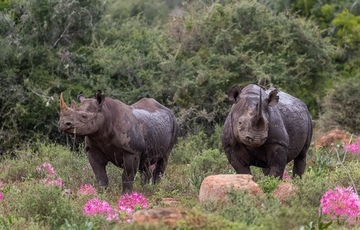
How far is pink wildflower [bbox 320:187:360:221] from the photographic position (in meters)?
7.88

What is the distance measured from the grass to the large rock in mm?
130

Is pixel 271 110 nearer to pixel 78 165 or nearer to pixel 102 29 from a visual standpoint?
pixel 78 165

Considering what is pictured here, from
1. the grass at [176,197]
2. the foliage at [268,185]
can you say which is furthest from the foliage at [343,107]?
the foliage at [268,185]

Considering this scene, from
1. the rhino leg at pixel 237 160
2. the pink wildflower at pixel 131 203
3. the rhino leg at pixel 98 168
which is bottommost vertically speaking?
the rhino leg at pixel 98 168

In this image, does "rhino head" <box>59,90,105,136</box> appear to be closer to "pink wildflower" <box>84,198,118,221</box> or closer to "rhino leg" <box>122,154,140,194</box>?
"rhino leg" <box>122,154,140,194</box>

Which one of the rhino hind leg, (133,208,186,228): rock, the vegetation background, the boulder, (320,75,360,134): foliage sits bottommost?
(320,75,360,134): foliage

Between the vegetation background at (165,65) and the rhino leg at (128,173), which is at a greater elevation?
the rhino leg at (128,173)

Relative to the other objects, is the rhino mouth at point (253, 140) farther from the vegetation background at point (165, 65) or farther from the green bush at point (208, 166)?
the vegetation background at point (165, 65)

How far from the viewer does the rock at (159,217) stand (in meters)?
6.36

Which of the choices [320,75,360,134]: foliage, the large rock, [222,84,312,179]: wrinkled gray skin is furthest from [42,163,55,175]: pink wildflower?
[320,75,360,134]: foliage

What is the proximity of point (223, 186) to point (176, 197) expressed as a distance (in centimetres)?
242

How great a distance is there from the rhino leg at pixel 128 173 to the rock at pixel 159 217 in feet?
14.6

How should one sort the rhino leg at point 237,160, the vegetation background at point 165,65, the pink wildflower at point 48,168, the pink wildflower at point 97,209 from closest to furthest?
the pink wildflower at point 97,209 < the rhino leg at point 237,160 < the pink wildflower at point 48,168 < the vegetation background at point 165,65

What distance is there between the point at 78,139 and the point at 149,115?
5658 mm
